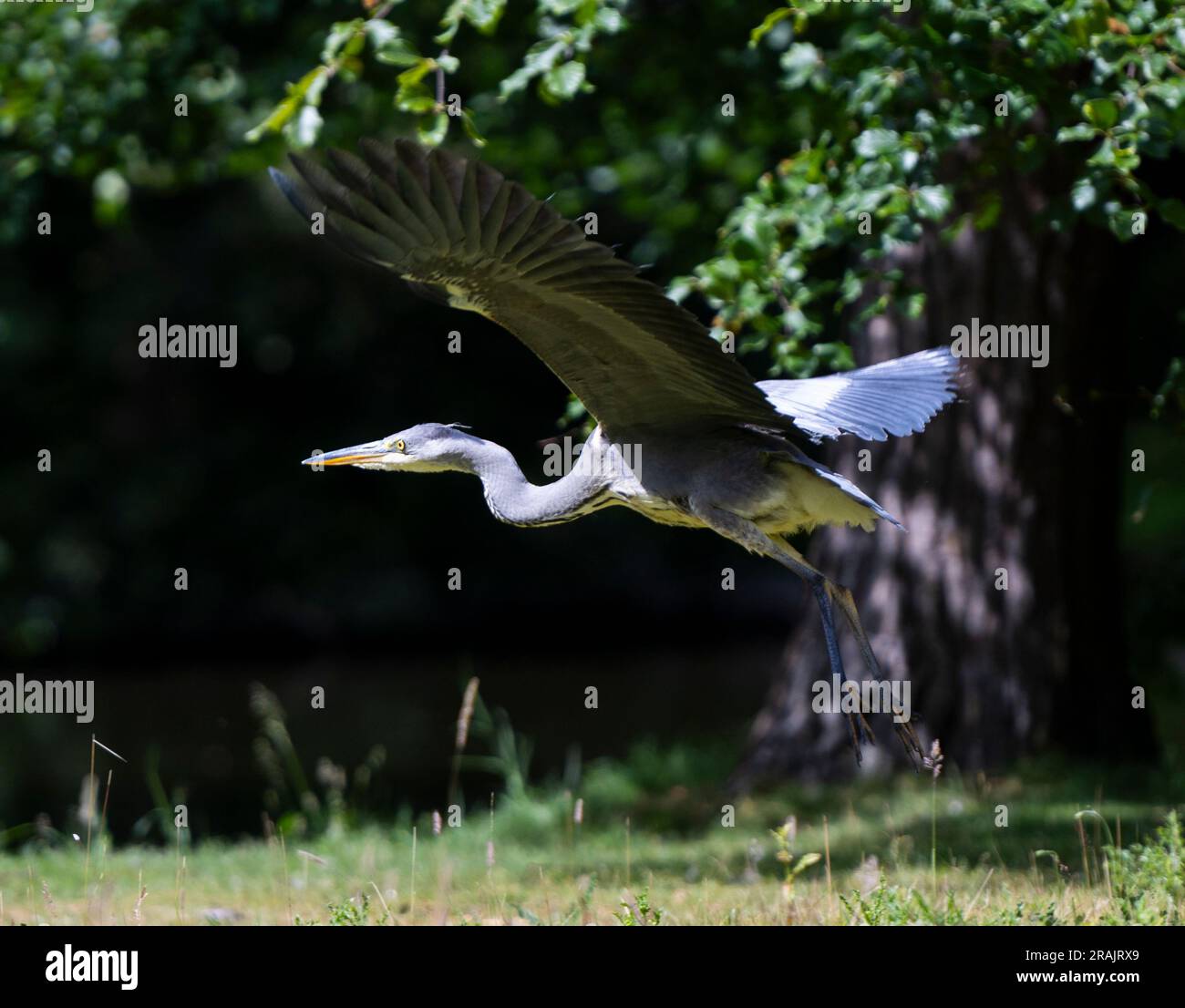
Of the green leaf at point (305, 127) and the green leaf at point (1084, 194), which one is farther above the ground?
the green leaf at point (305, 127)

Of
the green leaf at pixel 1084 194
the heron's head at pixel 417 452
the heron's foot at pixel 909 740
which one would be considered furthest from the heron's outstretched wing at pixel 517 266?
the green leaf at pixel 1084 194

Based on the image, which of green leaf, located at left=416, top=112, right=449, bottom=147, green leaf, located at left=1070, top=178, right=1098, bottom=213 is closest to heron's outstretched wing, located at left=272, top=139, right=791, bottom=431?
green leaf, located at left=416, top=112, right=449, bottom=147

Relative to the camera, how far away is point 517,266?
378cm

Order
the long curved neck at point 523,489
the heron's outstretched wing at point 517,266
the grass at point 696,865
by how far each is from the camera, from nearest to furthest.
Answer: the heron's outstretched wing at point 517,266 → the grass at point 696,865 → the long curved neck at point 523,489

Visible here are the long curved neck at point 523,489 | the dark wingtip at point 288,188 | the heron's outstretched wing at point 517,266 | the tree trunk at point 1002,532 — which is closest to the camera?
the heron's outstretched wing at point 517,266

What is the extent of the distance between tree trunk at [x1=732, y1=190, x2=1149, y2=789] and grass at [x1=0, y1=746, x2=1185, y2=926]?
316 mm

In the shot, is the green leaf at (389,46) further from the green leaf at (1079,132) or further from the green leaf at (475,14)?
the green leaf at (1079,132)

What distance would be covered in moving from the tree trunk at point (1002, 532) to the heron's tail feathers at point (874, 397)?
1.61m

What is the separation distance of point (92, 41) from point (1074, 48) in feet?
15.0

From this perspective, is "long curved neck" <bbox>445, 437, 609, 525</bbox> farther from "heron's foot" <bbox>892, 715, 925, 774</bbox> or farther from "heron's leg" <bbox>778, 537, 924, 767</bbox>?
"heron's foot" <bbox>892, 715, 925, 774</bbox>

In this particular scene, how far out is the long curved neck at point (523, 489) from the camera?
482cm

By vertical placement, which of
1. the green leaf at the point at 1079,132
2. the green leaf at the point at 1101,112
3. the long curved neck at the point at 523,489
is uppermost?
the green leaf at the point at 1101,112

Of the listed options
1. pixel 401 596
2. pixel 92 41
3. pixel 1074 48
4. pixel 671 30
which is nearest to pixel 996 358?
pixel 1074 48

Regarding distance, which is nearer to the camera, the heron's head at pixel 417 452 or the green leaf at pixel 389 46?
the green leaf at pixel 389 46
